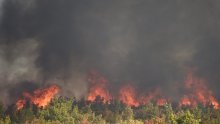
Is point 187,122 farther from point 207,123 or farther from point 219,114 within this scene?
point 219,114

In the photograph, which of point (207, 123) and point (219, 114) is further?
point (219, 114)

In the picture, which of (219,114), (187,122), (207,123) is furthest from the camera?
(219,114)

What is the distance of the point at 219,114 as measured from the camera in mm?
198375

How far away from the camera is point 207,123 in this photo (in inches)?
5871

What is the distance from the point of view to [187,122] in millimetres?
92125

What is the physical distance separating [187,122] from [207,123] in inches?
2488

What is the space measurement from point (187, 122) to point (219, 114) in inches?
4640

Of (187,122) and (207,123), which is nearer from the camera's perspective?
(187,122)

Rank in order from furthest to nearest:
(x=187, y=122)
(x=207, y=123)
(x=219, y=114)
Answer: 1. (x=219, y=114)
2. (x=207, y=123)
3. (x=187, y=122)

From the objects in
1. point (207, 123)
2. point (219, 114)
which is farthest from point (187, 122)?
point (219, 114)

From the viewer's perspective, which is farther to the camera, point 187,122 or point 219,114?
point 219,114

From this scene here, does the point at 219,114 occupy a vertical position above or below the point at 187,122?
above

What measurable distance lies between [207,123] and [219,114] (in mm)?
54873
